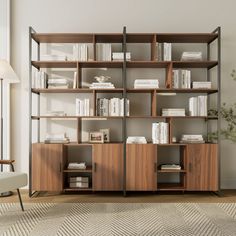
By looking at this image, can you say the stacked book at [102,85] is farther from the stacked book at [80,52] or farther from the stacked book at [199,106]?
the stacked book at [199,106]

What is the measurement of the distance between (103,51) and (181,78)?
115 cm

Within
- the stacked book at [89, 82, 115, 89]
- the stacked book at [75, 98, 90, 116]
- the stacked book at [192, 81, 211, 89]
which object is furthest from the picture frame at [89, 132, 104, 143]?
the stacked book at [192, 81, 211, 89]

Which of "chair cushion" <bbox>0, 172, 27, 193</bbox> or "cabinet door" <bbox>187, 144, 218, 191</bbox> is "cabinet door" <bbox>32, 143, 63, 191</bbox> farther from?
"cabinet door" <bbox>187, 144, 218, 191</bbox>

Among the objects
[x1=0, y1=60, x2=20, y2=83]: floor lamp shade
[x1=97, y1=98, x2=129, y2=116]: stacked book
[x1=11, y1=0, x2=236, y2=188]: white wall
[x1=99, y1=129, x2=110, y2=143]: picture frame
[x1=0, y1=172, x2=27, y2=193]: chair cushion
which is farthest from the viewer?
[x1=11, y1=0, x2=236, y2=188]: white wall

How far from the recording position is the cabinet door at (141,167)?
4770 millimetres

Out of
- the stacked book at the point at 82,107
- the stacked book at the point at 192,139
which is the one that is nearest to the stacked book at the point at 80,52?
the stacked book at the point at 82,107

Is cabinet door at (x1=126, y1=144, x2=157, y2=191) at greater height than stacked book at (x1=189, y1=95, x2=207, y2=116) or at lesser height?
lesser

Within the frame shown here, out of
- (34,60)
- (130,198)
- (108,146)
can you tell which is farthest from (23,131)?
(130,198)

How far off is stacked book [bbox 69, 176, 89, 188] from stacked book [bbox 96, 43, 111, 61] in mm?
1685

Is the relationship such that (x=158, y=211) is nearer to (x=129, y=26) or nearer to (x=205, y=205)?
(x=205, y=205)

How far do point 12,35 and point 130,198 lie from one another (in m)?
2.95

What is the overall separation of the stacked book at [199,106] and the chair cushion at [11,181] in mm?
2417

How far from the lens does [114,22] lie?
209 inches

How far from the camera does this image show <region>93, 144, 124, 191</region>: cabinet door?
→ 479 centimetres
